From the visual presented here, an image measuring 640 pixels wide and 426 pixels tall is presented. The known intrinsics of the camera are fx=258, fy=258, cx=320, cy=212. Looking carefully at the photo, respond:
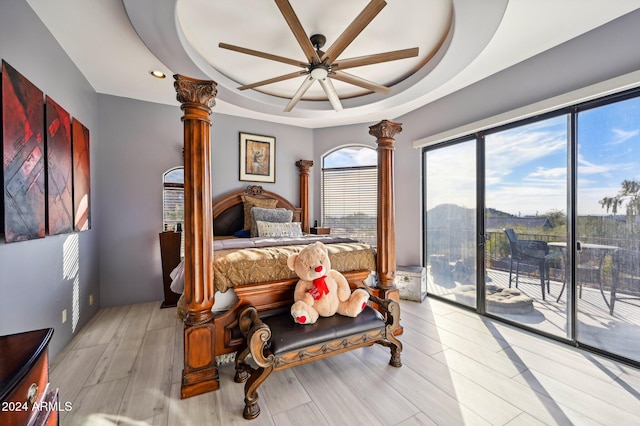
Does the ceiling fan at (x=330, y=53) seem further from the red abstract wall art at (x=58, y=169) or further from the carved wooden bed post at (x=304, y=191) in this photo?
the carved wooden bed post at (x=304, y=191)

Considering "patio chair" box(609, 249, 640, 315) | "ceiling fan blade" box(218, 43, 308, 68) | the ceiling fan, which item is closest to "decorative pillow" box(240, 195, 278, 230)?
the ceiling fan

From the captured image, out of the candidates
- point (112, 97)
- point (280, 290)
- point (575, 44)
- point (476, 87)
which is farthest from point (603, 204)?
point (112, 97)

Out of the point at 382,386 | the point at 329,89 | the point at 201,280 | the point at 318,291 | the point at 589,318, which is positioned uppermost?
the point at 329,89

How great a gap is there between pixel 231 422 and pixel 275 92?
3585mm

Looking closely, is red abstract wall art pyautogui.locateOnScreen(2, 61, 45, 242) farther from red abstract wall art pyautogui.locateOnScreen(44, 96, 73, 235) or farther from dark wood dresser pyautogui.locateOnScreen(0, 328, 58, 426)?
dark wood dresser pyautogui.locateOnScreen(0, 328, 58, 426)

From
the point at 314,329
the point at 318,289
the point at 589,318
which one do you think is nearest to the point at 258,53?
the point at 318,289

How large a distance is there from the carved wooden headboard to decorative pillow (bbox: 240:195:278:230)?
0.29 ft

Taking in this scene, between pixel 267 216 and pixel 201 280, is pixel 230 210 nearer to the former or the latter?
pixel 267 216

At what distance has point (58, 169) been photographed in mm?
2209

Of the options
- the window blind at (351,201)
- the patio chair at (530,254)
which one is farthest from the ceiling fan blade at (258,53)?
the patio chair at (530,254)

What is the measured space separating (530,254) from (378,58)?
259 centimetres

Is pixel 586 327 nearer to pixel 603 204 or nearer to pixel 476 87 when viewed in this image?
pixel 603 204

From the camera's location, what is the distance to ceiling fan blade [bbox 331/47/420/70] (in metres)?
2.10

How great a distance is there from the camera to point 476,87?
317 centimetres
